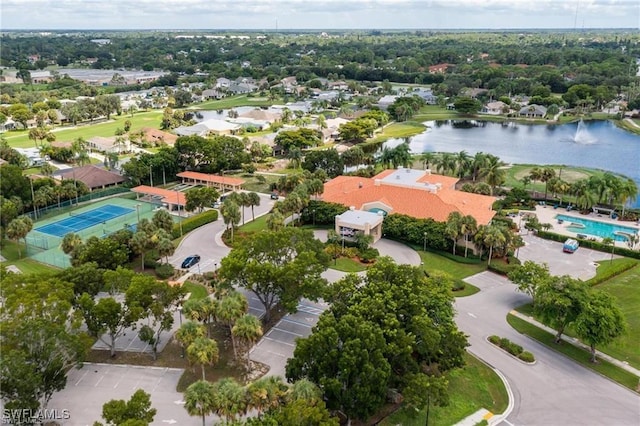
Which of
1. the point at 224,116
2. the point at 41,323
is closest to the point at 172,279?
the point at 41,323

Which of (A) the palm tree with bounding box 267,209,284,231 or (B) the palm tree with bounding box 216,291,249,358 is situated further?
(A) the palm tree with bounding box 267,209,284,231

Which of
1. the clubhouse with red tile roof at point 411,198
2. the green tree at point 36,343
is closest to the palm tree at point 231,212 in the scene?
the clubhouse with red tile roof at point 411,198

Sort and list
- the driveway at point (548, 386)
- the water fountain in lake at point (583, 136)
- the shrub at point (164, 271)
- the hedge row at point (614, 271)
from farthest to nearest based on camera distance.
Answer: the water fountain in lake at point (583, 136) < the shrub at point (164, 271) < the hedge row at point (614, 271) < the driveway at point (548, 386)

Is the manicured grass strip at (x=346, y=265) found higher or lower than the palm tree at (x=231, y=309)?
lower

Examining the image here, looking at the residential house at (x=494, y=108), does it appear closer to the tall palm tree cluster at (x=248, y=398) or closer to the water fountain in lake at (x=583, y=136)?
the water fountain in lake at (x=583, y=136)

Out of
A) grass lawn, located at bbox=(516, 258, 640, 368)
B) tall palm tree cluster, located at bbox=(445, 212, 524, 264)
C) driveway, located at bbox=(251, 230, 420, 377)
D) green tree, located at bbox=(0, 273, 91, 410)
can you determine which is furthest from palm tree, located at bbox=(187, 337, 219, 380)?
tall palm tree cluster, located at bbox=(445, 212, 524, 264)

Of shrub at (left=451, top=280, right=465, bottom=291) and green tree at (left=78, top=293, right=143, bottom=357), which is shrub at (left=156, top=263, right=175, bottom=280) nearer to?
green tree at (left=78, top=293, right=143, bottom=357)
